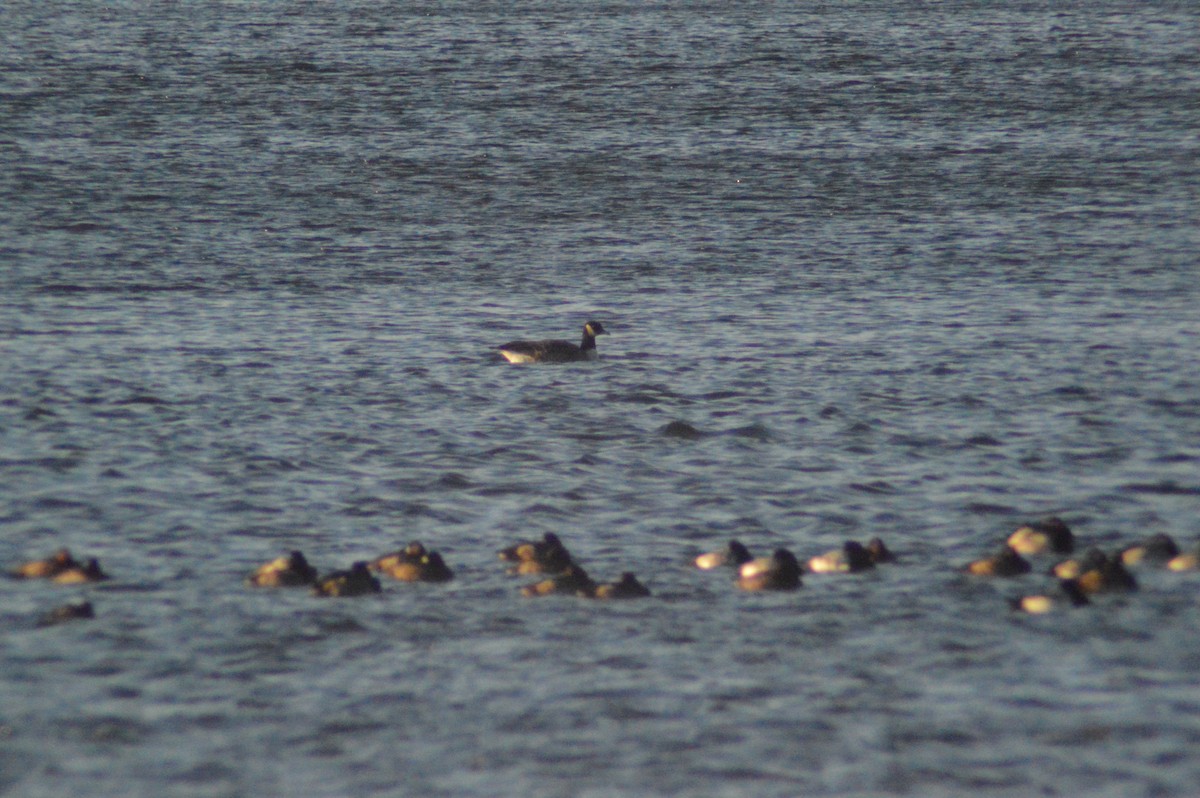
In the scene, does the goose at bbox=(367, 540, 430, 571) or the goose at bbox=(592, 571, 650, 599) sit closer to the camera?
the goose at bbox=(592, 571, 650, 599)

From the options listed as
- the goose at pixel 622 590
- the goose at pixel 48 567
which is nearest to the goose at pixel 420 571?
the goose at pixel 622 590

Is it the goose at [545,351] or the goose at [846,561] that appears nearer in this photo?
the goose at [846,561]

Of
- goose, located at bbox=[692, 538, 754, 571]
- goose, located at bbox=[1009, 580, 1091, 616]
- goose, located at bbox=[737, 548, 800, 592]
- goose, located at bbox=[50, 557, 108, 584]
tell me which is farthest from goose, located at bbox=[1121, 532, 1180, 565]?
goose, located at bbox=[50, 557, 108, 584]

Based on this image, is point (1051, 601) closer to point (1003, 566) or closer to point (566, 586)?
point (1003, 566)

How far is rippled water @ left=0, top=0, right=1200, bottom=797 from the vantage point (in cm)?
1345

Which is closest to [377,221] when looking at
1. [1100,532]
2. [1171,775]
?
[1100,532]

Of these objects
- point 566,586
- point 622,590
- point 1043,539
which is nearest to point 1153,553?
point 1043,539

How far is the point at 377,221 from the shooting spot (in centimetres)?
4291

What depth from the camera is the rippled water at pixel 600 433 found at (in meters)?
13.4

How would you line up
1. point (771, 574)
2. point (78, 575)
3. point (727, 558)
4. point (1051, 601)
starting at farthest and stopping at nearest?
point (727, 558), point (78, 575), point (771, 574), point (1051, 601)

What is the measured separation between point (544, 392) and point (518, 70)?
44.6 m

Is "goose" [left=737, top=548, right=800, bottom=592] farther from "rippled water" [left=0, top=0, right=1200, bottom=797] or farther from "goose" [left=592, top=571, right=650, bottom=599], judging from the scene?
"goose" [left=592, top=571, right=650, bottom=599]

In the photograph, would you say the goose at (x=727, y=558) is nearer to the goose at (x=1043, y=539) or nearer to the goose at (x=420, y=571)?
the goose at (x=420, y=571)

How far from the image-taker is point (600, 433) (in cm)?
2383
